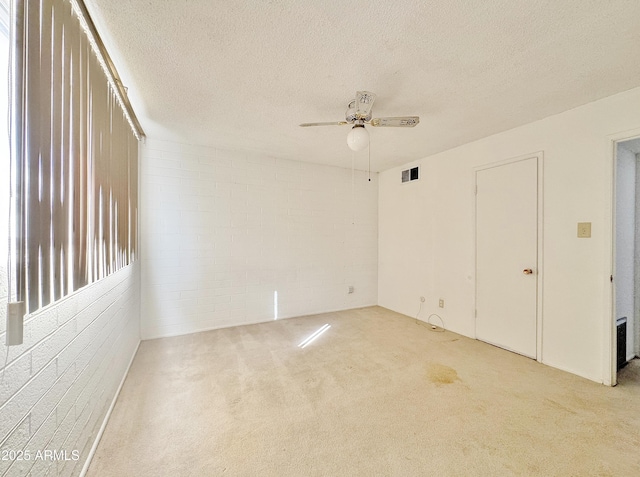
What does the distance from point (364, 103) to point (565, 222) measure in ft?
7.44

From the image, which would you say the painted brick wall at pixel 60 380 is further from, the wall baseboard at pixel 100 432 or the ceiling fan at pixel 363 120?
the ceiling fan at pixel 363 120

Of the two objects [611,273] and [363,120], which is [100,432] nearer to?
[363,120]

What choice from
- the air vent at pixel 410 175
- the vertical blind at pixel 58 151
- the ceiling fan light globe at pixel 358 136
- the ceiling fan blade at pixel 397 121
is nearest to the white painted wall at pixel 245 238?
the air vent at pixel 410 175

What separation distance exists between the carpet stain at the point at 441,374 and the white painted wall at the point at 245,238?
7.16ft

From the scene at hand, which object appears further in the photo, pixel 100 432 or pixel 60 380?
pixel 100 432

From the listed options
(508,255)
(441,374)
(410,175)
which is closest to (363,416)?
(441,374)

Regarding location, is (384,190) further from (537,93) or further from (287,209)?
(537,93)

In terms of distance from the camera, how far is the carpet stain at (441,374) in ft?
7.50

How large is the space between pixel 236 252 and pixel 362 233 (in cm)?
230

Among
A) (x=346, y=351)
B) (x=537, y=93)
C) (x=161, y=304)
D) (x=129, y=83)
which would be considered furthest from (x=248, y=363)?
(x=537, y=93)

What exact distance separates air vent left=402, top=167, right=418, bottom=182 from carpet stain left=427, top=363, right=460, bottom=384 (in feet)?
8.95

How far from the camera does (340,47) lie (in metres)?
1.64

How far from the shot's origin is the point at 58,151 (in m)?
1.06

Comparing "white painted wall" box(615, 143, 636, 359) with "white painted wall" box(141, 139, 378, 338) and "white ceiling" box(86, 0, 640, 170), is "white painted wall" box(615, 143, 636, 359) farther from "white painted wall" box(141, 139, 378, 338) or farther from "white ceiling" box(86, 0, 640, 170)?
"white painted wall" box(141, 139, 378, 338)
